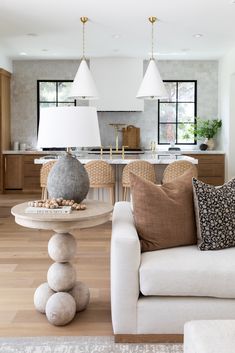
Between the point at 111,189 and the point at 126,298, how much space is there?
3.66m

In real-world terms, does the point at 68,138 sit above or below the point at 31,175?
above

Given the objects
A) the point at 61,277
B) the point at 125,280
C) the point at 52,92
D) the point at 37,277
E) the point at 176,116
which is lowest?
the point at 37,277

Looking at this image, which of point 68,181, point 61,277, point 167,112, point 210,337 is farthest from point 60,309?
point 167,112

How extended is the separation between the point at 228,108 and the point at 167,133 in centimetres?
155

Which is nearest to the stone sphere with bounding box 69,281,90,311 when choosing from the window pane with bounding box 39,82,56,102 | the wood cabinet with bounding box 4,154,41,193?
the wood cabinet with bounding box 4,154,41,193

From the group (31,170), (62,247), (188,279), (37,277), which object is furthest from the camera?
(31,170)

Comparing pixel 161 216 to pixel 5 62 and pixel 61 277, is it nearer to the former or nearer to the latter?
pixel 61 277

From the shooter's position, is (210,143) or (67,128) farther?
(210,143)

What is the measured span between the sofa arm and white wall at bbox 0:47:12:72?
6941 mm

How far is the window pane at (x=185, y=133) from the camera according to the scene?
10.1 m

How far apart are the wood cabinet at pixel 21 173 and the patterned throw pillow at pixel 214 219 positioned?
22.2ft

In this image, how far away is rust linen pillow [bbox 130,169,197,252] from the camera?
119 inches

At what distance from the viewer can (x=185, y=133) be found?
33.4 ft

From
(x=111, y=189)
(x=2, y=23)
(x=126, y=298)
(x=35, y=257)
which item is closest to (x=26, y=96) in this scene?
(x=2, y=23)
